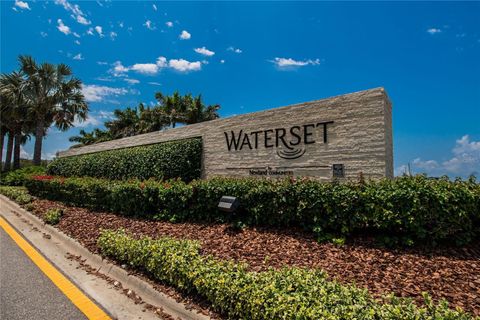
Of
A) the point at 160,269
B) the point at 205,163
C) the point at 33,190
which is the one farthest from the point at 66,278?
the point at 33,190

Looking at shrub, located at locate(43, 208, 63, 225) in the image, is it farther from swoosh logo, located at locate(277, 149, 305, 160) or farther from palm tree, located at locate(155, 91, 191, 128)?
palm tree, located at locate(155, 91, 191, 128)

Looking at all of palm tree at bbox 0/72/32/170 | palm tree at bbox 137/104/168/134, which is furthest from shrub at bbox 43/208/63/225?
palm tree at bbox 0/72/32/170

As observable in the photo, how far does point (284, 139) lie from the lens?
25.1ft

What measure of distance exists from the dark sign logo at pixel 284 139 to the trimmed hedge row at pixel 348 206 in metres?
2.09

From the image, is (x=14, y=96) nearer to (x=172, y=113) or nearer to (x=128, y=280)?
(x=172, y=113)

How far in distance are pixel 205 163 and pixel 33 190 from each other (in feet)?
29.8

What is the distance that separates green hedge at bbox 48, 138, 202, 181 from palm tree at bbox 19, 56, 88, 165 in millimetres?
10797

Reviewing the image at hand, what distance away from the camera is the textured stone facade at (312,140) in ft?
20.4

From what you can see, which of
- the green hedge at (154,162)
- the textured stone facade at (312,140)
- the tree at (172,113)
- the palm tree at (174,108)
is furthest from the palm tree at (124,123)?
the textured stone facade at (312,140)

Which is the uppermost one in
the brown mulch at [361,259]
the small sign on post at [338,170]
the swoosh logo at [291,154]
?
the swoosh logo at [291,154]

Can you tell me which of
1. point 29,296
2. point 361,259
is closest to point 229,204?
point 361,259

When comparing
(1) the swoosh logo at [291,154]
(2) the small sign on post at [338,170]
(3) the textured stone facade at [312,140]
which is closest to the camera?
(3) the textured stone facade at [312,140]

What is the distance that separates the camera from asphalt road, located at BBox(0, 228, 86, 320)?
121 inches

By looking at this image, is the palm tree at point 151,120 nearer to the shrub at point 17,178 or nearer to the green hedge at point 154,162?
the shrub at point 17,178
